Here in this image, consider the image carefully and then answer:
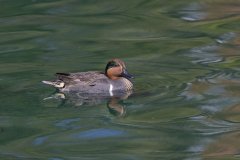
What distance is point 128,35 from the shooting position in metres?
13.5

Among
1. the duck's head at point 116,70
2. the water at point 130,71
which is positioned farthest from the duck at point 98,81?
the water at point 130,71

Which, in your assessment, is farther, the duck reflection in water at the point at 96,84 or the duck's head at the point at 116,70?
the duck's head at the point at 116,70

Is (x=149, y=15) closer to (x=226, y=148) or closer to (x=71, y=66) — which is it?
(x=71, y=66)

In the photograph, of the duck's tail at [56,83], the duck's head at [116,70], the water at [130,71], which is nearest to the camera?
the water at [130,71]

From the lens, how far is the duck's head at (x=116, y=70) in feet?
35.5

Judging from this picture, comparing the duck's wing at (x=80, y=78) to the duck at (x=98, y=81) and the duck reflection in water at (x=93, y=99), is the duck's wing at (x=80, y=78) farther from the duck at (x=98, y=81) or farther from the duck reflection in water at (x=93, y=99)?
the duck reflection in water at (x=93, y=99)

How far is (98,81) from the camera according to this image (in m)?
10.8

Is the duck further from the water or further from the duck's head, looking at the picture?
the water

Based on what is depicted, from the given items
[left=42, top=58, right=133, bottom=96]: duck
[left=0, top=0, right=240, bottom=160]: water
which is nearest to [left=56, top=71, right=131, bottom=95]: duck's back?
[left=42, top=58, right=133, bottom=96]: duck

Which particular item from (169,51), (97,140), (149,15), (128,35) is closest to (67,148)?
(97,140)

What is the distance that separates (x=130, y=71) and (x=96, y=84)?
0.90 meters

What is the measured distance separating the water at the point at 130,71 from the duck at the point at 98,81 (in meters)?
0.18

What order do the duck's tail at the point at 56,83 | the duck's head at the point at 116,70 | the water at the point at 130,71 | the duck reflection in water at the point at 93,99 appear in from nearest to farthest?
1. the water at the point at 130,71
2. the duck reflection in water at the point at 93,99
3. the duck's tail at the point at 56,83
4. the duck's head at the point at 116,70

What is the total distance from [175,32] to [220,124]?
412cm
